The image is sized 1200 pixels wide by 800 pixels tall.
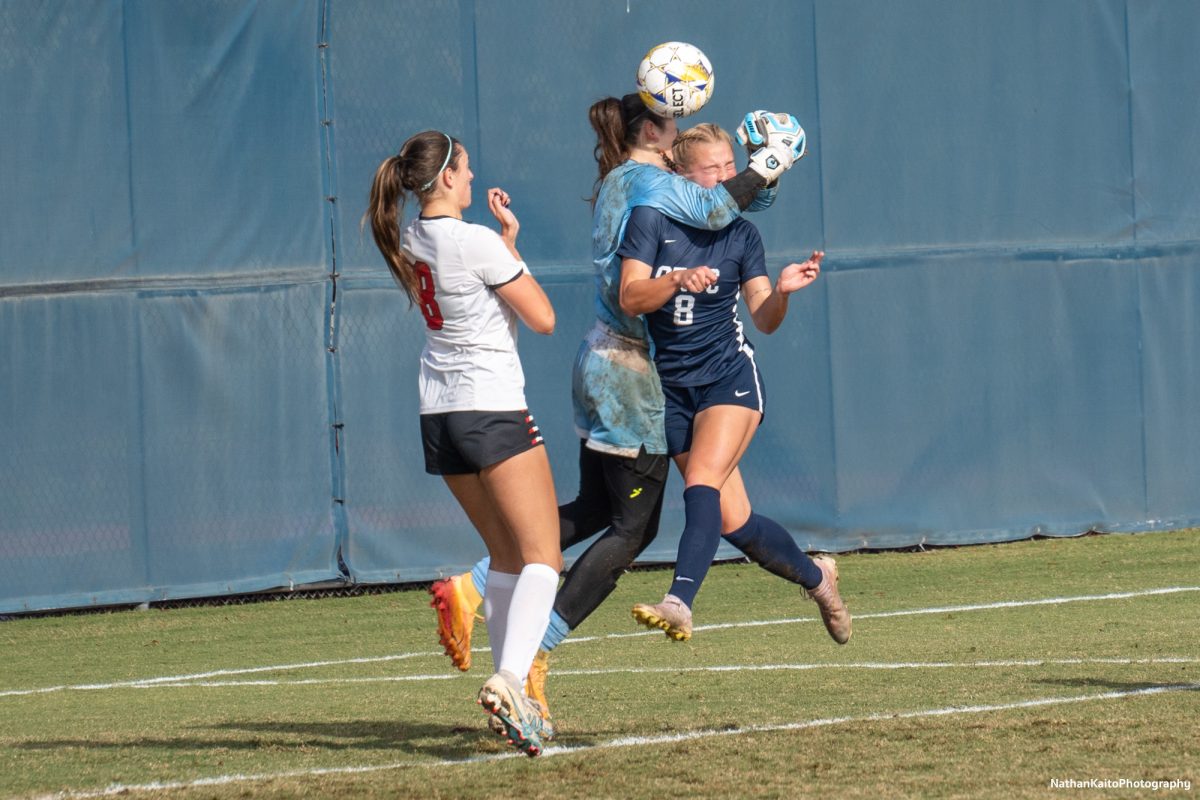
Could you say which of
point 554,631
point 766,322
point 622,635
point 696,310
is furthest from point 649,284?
point 622,635

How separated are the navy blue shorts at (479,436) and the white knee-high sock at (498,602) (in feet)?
1.91

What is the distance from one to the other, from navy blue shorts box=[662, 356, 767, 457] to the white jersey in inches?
32.6

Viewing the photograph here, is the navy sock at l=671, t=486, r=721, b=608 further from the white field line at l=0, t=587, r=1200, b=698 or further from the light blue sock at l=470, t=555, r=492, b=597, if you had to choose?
the white field line at l=0, t=587, r=1200, b=698

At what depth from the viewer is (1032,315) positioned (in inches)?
480

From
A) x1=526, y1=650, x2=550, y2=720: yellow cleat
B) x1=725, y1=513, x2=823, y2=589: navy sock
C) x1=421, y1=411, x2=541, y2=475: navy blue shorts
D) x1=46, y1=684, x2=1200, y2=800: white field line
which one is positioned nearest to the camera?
x1=46, y1=684, x2=1200, y2=800: white field line

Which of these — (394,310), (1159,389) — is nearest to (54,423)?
(394,310)

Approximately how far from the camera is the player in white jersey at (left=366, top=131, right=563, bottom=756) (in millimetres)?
5102

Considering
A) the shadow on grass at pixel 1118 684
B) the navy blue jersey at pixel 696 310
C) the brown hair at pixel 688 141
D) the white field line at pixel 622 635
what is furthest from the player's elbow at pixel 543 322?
the white field line at pixel 622 635

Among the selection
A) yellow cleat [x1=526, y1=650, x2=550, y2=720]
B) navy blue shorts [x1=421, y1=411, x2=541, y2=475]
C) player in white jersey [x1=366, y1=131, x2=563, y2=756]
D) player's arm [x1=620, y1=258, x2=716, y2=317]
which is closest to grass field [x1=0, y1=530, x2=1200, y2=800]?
yellow cleat [x1=526, y1=650, x2=550, y2=720]

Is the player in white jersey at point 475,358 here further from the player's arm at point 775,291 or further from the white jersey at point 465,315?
the player's arm at point 775,291

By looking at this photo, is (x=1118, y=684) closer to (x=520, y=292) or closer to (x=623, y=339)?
(x=623, y=339)

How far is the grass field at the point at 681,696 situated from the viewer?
187 inches

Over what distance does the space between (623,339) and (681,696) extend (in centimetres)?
151

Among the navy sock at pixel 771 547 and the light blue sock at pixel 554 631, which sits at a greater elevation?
the navy sock at pixel 771 547
